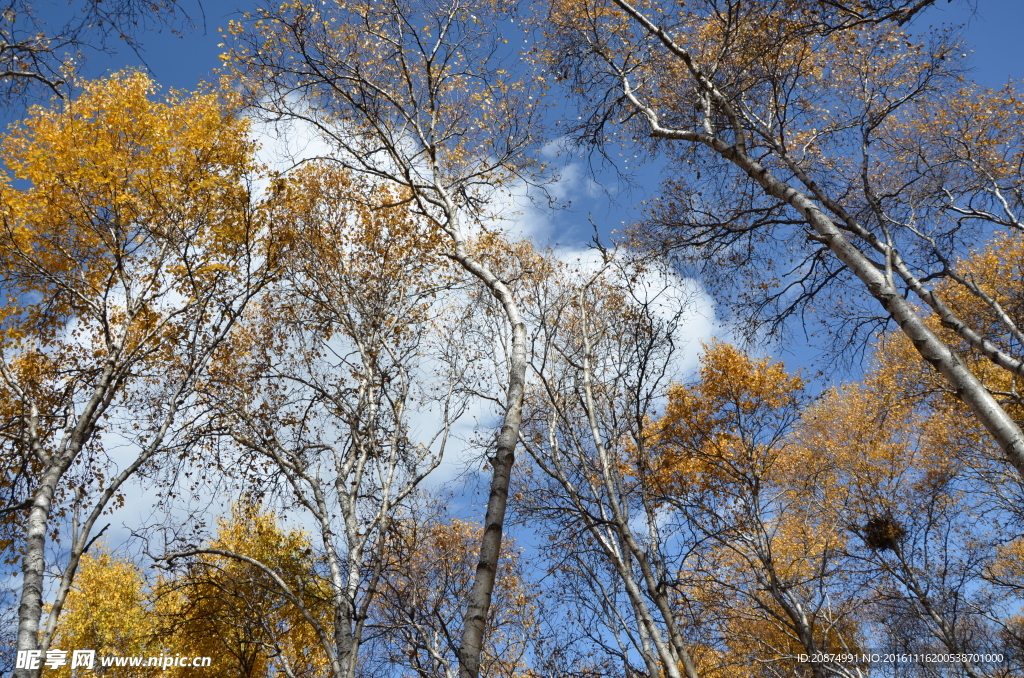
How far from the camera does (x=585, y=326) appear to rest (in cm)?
1005

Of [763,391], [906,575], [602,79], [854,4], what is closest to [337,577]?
[602,79]

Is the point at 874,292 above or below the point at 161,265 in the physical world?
below

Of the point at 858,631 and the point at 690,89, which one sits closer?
the point at 690,89

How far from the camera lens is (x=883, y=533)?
44.4ft

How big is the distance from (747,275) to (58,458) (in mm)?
8960

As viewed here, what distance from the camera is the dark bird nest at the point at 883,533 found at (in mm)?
13438

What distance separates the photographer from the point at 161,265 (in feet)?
26.3

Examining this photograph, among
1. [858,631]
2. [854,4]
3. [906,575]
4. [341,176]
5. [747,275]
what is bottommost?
[858,631]

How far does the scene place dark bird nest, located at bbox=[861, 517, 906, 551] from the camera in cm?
1344

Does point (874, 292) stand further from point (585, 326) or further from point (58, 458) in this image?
point (58, 458)

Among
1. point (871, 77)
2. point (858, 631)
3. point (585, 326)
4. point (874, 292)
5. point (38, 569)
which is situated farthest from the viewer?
point (858, 631)

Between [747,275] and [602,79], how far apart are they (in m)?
3.44

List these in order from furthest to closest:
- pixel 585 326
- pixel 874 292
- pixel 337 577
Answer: pixel 585 326 → pixel 337 577 → pixel 874 292

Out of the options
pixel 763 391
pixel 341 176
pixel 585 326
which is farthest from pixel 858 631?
pixel 341 176
